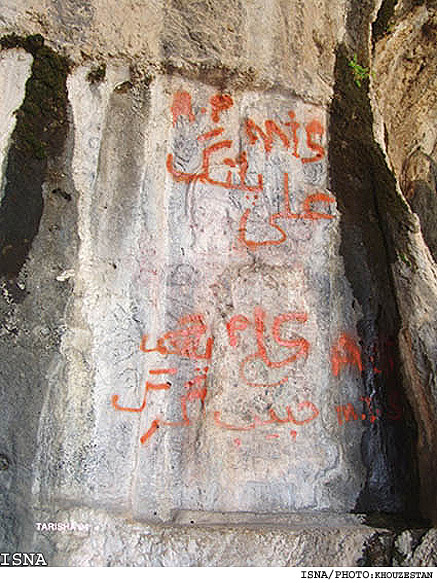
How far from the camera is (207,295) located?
2.61 meters

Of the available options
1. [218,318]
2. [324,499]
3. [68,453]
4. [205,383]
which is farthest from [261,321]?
[68,453]

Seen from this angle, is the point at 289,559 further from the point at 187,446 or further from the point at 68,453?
the point at 68,453

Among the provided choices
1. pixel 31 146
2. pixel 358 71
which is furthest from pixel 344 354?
pixel 31 146

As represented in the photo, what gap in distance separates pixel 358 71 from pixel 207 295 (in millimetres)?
1341

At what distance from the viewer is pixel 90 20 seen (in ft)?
8.27

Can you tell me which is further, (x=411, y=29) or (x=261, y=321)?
(x=411, y=29)

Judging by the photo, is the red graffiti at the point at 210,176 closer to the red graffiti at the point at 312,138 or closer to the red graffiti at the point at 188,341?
the red graffiti at the point at 312,138

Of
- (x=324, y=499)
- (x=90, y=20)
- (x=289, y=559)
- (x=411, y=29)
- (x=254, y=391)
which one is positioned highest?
(x=411, y=29)

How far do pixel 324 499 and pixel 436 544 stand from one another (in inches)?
19.2

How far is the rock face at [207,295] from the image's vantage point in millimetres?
2260

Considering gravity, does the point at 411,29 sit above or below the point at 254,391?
above

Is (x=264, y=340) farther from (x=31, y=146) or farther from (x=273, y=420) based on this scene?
(x=31, y=146)

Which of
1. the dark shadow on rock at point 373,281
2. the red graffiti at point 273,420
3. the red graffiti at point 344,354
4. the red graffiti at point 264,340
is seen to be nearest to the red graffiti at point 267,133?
the dark shadow on rock at point 373,281

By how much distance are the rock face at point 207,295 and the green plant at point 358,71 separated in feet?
0.05
